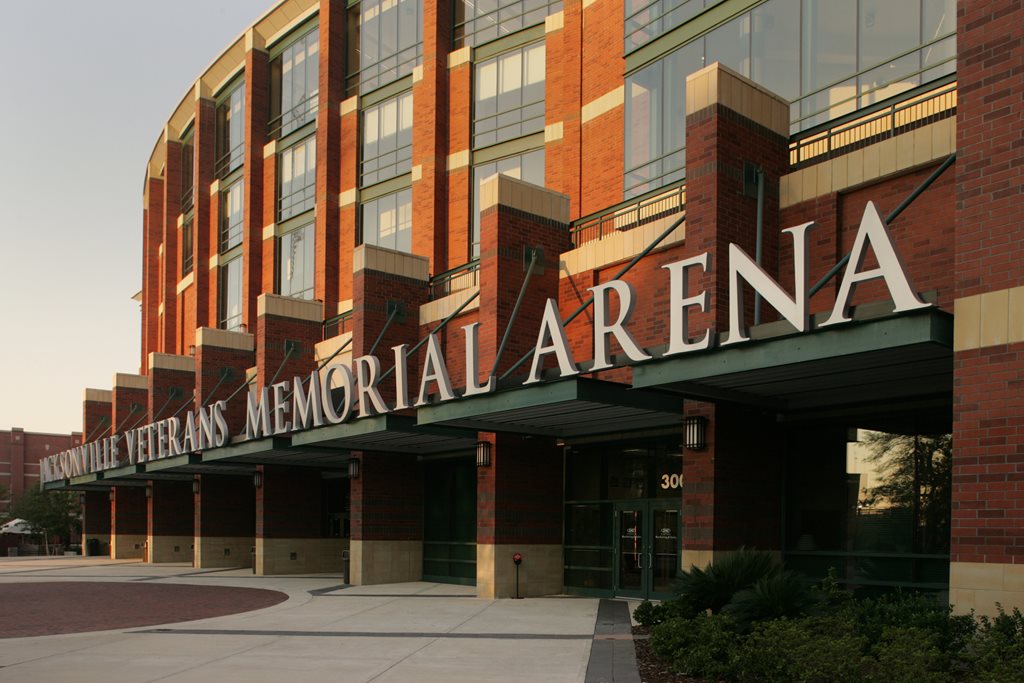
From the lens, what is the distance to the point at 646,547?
849 inches

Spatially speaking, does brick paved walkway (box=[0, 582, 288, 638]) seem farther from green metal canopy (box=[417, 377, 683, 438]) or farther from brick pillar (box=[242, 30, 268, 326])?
brick pillar (box=[242, 30, 268, 326])

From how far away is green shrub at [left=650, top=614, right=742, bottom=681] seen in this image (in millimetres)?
11164

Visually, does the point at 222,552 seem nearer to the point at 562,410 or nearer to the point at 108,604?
the point at 108,604

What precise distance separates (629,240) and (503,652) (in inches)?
396

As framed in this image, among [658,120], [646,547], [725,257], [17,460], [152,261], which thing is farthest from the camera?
[17,460]

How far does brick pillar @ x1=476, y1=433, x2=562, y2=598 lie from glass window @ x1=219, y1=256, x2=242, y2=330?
79.8 ft

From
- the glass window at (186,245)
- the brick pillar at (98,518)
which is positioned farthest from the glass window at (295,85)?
the brick pillar at (98,518)

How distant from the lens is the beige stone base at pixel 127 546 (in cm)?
5000

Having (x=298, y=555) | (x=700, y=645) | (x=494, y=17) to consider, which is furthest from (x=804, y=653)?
(x=298, y=555)

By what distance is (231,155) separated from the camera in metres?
46.3

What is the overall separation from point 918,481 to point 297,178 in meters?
29.9

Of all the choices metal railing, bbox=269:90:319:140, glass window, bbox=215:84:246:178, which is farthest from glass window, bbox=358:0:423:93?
glass window, bbox=215:84:246:178

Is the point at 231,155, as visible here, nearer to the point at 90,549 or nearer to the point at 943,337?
the point at 90,549

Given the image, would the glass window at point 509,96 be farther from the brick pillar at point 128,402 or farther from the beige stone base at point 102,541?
the beige stone base at point 102,541
